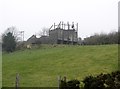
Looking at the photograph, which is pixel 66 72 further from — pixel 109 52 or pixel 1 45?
pixel 1 45

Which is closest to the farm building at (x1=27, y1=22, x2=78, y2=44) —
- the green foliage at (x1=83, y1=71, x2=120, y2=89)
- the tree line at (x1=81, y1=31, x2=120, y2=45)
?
the tree line at (x1=81, y1=31, x2=120, y2=45)

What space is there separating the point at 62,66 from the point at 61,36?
1421 inches

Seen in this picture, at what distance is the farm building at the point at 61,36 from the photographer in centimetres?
6806

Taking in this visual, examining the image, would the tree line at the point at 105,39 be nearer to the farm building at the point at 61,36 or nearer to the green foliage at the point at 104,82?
the farm building at the point at 61,36

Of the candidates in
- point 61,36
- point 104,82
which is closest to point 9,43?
point 61,36

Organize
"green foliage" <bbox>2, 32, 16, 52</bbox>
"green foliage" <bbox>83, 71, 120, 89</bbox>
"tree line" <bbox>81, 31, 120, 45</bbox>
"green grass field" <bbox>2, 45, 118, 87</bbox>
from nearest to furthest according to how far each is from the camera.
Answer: "green foliage" <bbox>83, 71, 120, 89</bbox> → "green grass field" <bbox>2, 45, 118, 87</bbox> → "tree line" <bbox>81, 31, 120, 45</bbox> → "green foliage" <bbox>2, 32, 16, 52</bbox>

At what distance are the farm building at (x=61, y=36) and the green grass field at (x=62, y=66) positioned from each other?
2312 centimetres

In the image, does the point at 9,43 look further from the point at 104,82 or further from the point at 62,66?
the point at 104,82

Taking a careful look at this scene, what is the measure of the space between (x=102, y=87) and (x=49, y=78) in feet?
42.2

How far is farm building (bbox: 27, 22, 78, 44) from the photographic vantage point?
2680 inches

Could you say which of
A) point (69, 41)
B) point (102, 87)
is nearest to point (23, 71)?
point (102, 87)

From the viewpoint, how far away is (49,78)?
28641 millimetres

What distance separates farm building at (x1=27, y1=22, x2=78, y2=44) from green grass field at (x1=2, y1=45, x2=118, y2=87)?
2312 cm

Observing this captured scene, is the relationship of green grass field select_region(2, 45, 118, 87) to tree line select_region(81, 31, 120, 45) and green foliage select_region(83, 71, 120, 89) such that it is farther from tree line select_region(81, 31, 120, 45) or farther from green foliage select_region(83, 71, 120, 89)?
tree line select_region(81, 31, 120, 45)
